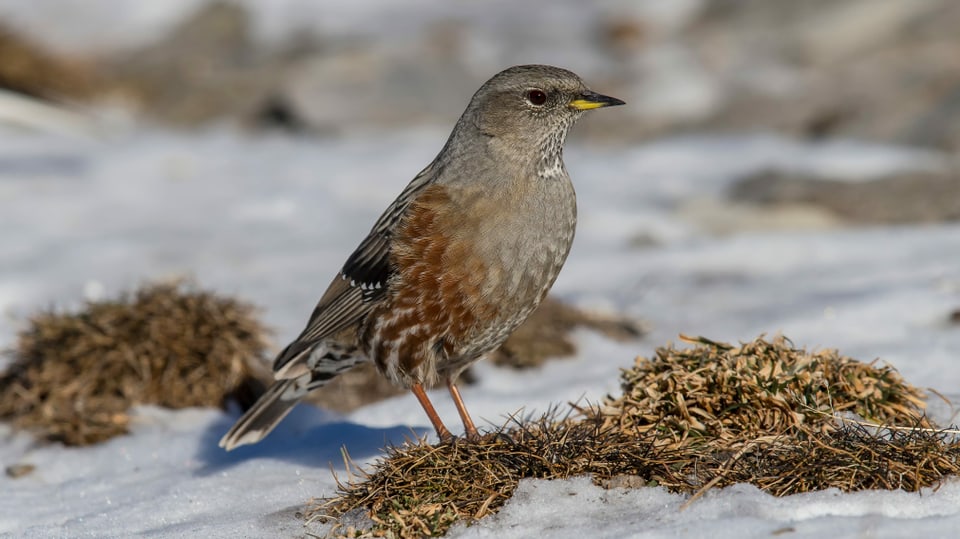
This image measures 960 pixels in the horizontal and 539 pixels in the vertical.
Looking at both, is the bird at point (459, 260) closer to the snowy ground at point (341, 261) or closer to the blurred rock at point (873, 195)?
the snowy ground at point (341, 261)

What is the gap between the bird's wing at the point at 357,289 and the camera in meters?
6.02

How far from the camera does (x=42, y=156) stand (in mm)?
12844

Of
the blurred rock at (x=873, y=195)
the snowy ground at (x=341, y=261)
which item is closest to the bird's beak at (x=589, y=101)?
the snowy ground at (x=341, y=261)

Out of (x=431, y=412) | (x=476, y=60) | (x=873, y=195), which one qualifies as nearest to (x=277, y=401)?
(x=431, y=412)

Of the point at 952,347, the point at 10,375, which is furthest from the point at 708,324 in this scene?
the point at 10,375

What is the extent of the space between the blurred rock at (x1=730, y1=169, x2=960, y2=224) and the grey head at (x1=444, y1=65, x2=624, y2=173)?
5329mm

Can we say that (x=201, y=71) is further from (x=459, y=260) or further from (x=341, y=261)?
(x=459, y=260)

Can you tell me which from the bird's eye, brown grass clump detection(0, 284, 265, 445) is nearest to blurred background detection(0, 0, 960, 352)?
brown grass clump detection(0, 284, 265, 445)

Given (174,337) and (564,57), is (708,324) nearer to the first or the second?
(174,337)

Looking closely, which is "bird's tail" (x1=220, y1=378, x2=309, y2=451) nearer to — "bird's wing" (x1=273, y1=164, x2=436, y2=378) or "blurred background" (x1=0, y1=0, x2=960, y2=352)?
"bird's wing" (x1=273, y1=164, x2=436, y2=378)

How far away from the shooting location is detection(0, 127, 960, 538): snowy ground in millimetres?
4504

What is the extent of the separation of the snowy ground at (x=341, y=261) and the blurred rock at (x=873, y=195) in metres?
0.53

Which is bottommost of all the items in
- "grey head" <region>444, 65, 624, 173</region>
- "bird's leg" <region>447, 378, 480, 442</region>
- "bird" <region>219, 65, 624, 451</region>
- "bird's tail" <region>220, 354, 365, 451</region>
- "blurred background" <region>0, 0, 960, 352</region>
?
"bird's leg" <region>447, 378, 480, 442</region>

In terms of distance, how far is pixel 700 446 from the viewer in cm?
475
